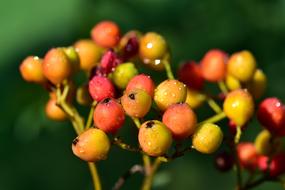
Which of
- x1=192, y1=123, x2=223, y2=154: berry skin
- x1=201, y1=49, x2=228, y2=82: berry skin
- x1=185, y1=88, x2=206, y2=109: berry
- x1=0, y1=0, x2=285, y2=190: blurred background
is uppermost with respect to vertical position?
x1=192, y1=123, x2=223, y2=154: berry skin


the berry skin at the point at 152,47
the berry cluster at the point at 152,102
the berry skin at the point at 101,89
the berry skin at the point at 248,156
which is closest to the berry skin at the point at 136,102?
the berry cluster at the point at 152,102

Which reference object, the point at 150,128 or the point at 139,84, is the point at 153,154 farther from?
the point at 139,84

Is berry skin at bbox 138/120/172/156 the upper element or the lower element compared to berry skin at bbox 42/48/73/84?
lower

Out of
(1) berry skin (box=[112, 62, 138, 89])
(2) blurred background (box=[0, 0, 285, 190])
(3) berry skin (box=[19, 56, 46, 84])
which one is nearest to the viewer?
(1) berry skin (box=[112, 62, 138, 89])

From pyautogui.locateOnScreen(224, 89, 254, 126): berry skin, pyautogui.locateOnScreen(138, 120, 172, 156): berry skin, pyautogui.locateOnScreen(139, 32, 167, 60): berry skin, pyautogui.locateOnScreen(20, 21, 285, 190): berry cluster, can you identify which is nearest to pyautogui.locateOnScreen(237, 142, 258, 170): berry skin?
pyautogui.locateOnScreen(20, 21, 285, 190): berry cluster

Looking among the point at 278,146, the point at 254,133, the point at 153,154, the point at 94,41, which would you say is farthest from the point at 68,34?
the point at 153,154

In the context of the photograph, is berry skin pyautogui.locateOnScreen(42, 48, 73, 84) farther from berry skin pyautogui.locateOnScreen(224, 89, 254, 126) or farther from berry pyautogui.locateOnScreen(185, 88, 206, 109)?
berry skin pyautogui.locateOnScreen(224, 89, 254, 126)
